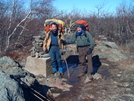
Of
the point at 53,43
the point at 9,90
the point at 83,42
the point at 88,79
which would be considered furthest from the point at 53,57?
the point at 9,90

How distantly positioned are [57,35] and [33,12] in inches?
195

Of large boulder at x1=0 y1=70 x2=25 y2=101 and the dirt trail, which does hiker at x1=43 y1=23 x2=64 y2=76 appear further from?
large boulder at x1=0 y1=70 x2=25 y2=101

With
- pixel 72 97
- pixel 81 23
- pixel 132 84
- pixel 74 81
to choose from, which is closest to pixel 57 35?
pixel 81 23

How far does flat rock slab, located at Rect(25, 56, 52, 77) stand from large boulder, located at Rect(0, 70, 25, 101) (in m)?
2.32

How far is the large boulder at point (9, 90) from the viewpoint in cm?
261

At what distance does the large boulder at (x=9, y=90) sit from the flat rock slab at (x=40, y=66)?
2324 millimetres

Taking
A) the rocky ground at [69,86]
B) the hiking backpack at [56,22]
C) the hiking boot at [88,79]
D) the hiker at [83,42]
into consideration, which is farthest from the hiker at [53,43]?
the hiking boot at [88,79]

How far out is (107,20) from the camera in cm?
1884

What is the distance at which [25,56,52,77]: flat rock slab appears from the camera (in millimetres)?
5391

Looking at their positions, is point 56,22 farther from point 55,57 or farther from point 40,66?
point 40,66

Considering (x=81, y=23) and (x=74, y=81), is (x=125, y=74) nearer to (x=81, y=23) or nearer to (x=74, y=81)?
(x=74, y=81)

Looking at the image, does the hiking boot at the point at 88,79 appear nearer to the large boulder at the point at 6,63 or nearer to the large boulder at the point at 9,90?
the large boulder at the point at 9,90

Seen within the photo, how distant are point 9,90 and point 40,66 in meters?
2.70

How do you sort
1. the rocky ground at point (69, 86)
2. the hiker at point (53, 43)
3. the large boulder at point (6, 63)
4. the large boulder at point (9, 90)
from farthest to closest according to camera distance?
the large boulder at point (6, 63)
the hiker at point (53, 43)
the rocky ground at point (69, 86)
the large boulder at point (9, 90)
